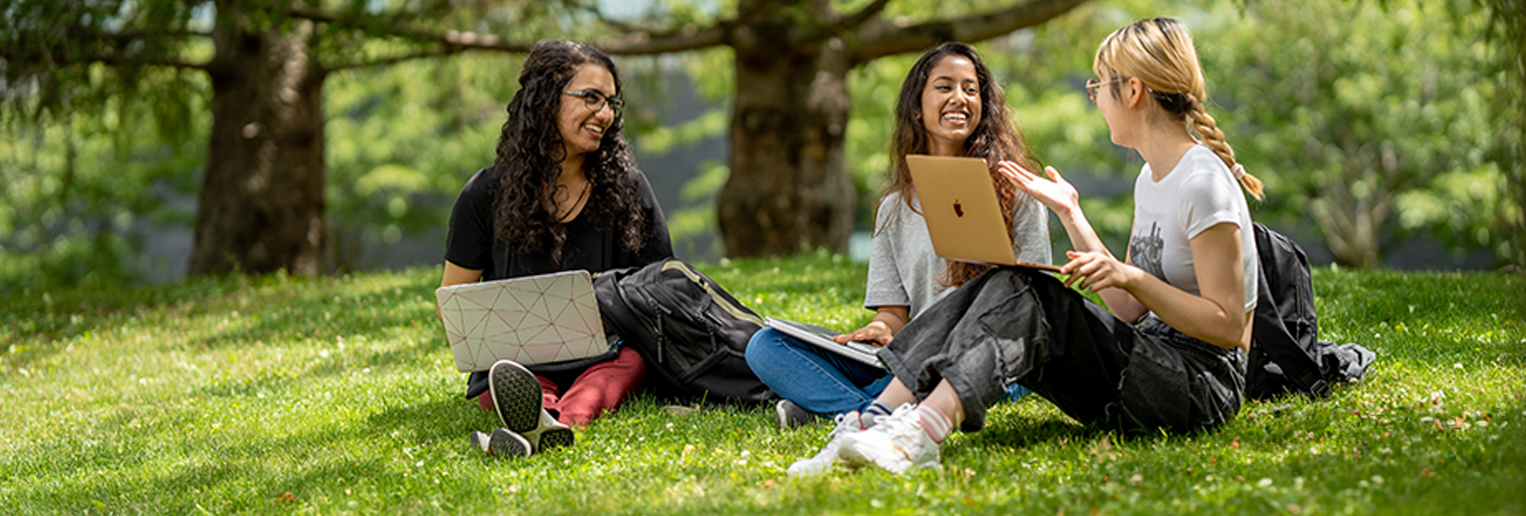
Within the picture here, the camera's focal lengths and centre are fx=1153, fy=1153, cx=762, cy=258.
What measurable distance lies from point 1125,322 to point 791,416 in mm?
1261

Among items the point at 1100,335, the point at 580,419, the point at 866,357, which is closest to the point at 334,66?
the point at 580,419

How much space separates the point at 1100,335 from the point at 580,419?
1.96 m

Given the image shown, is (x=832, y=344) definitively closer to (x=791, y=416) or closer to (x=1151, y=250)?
(x=791, y=416)

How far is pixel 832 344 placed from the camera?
3869 mm

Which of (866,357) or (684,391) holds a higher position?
(866,357)

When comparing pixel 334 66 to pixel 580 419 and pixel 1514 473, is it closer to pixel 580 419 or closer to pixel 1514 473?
pixel 580 419

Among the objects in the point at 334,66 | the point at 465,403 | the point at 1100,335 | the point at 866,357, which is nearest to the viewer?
the point at 1100,335

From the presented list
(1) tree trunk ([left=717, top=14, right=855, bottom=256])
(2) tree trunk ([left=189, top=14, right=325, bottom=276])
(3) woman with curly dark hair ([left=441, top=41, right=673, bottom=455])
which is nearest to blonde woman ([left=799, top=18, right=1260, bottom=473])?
(3) woman with curly dark hair ([left=441, top=41, right=673, bottom=455])

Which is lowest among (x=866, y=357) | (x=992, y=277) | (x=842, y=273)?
(x=842, y=273)

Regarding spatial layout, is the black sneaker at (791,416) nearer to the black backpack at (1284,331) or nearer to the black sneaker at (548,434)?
the black sneaker at (548,434)

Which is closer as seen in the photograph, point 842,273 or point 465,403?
point 465,403

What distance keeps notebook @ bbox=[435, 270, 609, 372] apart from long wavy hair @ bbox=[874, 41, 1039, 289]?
1.17 meters

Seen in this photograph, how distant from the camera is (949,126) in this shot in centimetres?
414

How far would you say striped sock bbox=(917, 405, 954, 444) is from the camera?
10.2 ft
